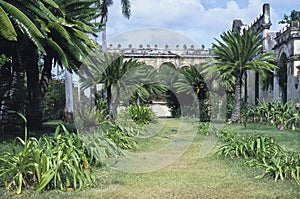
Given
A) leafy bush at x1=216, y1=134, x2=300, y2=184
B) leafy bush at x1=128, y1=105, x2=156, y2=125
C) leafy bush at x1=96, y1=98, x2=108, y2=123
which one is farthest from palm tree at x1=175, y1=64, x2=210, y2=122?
leafy bush at x1=216, y1=134, x2=300, y2=184

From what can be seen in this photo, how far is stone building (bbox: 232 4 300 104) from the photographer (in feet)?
59.5

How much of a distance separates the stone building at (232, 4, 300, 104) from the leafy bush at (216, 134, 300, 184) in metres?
10.7

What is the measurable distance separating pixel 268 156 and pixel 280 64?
47.8ft

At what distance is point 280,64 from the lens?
20.8m

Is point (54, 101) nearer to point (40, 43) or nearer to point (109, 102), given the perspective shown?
point (109, 102)

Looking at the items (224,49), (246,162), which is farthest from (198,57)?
(246,162)

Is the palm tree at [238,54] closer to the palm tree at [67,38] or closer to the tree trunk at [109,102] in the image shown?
the tree trunk at [109,102]

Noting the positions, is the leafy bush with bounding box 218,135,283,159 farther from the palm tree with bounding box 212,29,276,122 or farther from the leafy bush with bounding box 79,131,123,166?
the palm tree with bounding box 212,29,276,122

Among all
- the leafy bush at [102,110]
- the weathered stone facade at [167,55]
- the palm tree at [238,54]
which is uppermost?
the weathered stone facade at [167,55]

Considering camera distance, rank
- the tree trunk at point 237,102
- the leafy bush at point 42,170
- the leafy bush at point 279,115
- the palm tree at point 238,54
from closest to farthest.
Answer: the leafy bush at point 42,170 → the leafy bush at point 279,115 → the palm tree at point 238,54 → the tree trunk at point 237,102

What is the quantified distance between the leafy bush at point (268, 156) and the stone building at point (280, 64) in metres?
10.7

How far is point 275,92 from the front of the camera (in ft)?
70.5

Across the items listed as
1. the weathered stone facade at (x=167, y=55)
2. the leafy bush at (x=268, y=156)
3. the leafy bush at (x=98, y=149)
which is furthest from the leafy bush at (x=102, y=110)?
the weathered stone facade at (x=167, y=55)

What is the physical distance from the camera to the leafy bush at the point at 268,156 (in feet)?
20.0
